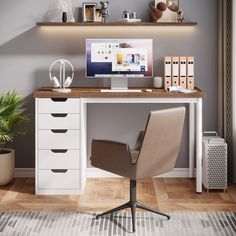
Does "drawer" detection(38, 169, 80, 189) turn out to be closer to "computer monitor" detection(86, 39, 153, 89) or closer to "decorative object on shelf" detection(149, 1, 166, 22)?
"computer monitor" detection(86, 39, 153, 89)

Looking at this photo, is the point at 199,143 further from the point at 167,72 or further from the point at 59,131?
the point at 59,131

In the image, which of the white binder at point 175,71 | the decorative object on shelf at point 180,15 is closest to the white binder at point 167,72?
the white binder at point 175,71

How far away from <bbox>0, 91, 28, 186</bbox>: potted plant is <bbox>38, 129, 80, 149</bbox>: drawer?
0.39 meters

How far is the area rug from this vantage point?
379cm

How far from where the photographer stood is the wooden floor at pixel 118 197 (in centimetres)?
435

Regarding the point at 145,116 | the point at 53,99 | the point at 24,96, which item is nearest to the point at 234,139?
the point at 145,116

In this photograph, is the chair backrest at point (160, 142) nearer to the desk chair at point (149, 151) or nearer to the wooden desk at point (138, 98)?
the desk chair at point (149, 151)

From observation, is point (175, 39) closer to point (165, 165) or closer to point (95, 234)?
point (165, 165)

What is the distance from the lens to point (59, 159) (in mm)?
4656

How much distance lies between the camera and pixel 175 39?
5.19 meters

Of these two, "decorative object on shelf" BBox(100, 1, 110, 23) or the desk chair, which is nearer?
the desk chair

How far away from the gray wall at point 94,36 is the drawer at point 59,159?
2.13ft

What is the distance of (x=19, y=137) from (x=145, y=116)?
1.21 m

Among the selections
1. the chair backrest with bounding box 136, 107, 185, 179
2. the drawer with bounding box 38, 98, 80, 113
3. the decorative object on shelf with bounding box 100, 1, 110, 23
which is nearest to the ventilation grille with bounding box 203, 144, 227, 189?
the chair backrest with bounding box 136, 107, 185, 179
